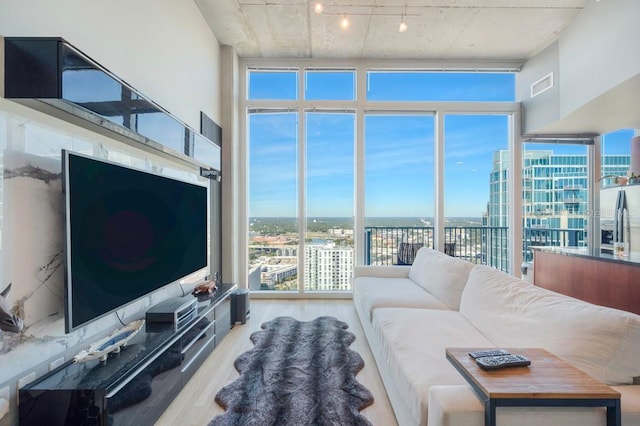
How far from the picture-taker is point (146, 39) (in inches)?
89.1

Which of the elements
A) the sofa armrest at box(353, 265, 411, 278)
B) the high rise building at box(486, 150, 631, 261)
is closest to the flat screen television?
the sofa armrest at box(353, 265, 411, 278)

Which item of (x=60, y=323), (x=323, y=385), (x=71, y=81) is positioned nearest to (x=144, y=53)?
(x=71, y=81)

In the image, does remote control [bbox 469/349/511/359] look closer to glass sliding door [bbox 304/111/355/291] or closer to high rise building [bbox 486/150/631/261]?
glass sliding door [bbox 304/111/355/291]

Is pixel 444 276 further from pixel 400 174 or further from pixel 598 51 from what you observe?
pixel 598 51

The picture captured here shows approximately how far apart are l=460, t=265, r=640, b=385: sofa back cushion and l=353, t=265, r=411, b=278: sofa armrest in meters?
1.49

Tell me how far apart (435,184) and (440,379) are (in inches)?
137

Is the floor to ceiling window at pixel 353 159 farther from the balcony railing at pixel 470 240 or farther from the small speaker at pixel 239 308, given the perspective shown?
the small speaker at pixel 239 308

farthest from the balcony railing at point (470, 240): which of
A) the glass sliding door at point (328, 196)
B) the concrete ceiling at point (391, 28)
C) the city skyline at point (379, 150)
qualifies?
the concrete ceiling at point (391, 28)

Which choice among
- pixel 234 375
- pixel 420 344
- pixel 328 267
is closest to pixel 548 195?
pixel 328 267

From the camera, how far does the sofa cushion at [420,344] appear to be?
1.36 m

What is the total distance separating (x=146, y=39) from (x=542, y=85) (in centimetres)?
467

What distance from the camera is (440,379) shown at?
54.1 inches

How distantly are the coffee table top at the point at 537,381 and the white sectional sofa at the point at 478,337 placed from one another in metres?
0.09

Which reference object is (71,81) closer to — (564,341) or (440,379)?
(440,379)
